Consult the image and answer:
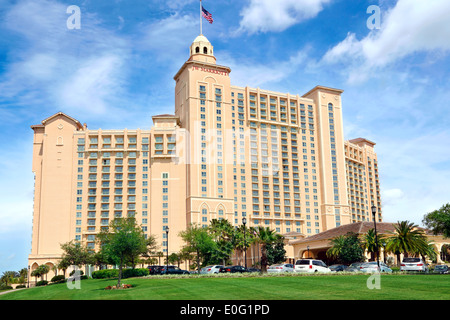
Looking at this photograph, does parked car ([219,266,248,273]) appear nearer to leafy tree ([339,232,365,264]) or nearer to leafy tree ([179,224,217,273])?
leafy tree ([179,224,217,273])

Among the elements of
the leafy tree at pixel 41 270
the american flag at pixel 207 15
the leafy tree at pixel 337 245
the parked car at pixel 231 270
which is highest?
the american flag at pixel 207 15

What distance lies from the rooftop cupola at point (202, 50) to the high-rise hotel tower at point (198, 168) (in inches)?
13.4

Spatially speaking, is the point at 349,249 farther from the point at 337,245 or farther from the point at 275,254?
the point at 275,254

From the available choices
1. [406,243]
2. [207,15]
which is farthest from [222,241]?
[207,15]

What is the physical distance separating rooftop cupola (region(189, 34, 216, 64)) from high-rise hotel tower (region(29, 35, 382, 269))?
342 millimetres

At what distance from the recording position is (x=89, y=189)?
380 feet

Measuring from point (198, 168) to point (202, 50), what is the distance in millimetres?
37179

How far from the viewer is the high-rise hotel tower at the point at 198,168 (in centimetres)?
11325

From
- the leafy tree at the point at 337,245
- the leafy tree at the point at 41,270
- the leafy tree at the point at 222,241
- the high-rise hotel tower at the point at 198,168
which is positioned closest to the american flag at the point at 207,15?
the high-rise hotel tower at the point at 198,168

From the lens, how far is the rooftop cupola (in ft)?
418

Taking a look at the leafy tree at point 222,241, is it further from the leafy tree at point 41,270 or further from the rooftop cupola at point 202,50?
the rooftop cupola at point 202,50
